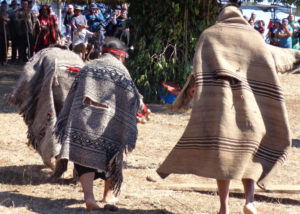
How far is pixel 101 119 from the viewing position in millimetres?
4828

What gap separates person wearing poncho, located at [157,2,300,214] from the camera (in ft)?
14.3

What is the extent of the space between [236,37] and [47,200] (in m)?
2.39

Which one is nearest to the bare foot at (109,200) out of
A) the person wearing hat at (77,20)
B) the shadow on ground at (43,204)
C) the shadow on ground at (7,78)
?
the shadow on ground at (43,204)

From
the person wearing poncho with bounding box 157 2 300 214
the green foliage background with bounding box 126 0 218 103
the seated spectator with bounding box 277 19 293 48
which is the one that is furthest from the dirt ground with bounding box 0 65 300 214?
the seated spectator with bounding box 277 19 293 48

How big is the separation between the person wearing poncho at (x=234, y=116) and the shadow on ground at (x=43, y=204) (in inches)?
25.0

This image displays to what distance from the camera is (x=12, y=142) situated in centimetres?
789

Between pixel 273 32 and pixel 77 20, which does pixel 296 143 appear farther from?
pixel 273 32

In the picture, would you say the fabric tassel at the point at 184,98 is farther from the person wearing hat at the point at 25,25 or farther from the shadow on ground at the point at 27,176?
the person wearing hat at the point at 25,25

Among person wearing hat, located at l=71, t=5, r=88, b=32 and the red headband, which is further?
person wearing hat, located at l=71, t=5, r=88, b=32

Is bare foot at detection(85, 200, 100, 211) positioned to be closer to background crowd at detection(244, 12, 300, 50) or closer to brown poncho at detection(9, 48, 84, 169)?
brown poncho at detection(9, 48, 84, 169)

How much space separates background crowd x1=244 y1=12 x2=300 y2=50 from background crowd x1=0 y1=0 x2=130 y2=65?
478 cm

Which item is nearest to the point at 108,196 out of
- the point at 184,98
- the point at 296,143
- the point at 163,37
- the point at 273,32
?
the point at 184,98

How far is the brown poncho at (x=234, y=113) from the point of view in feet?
14.3

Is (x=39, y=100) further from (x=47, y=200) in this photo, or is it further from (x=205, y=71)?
(x=205, y=71)
